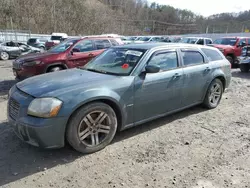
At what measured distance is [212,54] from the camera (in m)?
5.28

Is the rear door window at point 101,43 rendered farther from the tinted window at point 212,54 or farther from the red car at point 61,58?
the tinted window at point 212,54

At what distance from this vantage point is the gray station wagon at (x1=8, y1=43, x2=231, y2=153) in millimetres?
2895

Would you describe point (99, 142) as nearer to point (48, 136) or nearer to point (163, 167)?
point (48, 136)

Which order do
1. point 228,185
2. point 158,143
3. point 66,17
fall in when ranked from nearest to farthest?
1. point 228,185
2. point 158,143
3. point 66,17

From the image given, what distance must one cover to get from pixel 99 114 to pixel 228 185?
6.39 ft

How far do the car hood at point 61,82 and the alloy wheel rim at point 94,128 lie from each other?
1.54ft

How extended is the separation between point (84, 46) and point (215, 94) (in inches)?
186

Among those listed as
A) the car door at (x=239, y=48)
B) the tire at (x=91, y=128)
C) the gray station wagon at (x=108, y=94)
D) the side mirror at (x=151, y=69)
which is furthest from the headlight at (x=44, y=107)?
the car door at (x=239, y=48)

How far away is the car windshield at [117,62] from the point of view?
3.78m

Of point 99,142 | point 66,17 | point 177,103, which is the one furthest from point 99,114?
point 66,17

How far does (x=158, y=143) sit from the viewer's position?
3.62 m

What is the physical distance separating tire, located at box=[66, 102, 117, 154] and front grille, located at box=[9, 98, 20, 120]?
0.78m

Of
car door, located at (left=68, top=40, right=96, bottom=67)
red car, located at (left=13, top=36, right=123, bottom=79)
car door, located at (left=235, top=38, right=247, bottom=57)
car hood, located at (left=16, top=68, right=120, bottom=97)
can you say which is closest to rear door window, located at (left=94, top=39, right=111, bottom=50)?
red car, located at (left=13, top=36, right=123, bottom=79)

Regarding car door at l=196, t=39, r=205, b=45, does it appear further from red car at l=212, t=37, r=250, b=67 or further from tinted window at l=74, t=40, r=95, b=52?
tinted window at l=74, t=40, r=95, b=52
